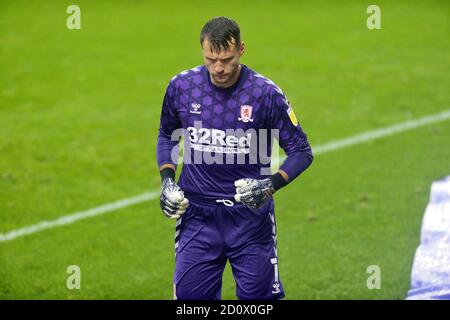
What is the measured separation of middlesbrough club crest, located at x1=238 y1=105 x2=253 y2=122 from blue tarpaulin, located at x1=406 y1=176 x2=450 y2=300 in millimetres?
2418

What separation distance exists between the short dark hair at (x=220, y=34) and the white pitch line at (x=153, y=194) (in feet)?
13.9

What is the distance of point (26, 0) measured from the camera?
16812 millimetres

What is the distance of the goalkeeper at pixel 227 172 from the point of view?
622 centimetres

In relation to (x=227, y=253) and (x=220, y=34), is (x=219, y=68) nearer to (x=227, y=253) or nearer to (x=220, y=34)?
(x=220, y=34)

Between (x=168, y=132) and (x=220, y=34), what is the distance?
3.33ft

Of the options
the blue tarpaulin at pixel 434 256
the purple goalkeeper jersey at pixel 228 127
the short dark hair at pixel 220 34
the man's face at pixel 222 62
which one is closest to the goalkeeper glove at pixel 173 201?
the purple goalkeeper jersey at pixel 228 127

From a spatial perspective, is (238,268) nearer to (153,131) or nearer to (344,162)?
(344,162)

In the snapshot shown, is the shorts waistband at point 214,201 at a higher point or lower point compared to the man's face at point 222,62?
lower

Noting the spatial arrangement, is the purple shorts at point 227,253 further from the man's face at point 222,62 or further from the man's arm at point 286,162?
the man's face at point 222,62

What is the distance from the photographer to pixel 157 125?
12.0 m

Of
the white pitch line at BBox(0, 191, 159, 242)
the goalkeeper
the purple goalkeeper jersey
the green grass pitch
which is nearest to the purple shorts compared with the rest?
the goalkeeper

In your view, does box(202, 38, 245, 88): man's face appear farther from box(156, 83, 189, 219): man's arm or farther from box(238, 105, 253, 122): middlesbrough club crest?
box(156, 83, 189, 219): man's arm

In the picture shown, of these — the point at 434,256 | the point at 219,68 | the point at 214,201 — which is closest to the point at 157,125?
the point at 434,256

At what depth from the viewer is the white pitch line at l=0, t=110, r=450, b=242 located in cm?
942
